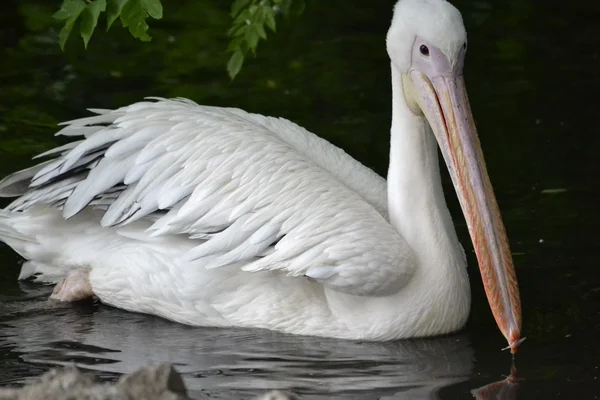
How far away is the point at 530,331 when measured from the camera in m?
5.04

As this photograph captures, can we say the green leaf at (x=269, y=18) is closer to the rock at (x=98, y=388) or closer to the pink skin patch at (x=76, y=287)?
the pink skin patch at (x=76, y=287)

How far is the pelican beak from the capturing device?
464 cm

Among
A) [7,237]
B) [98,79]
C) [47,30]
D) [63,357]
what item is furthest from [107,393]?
[47,30]

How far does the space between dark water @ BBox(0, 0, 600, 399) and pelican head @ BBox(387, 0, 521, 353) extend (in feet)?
1.06

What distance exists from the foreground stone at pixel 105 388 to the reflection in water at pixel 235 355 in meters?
0.98

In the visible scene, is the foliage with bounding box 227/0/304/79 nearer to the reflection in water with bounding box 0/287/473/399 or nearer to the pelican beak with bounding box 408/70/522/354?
the pelican beak with bounding box 408/70/522/354

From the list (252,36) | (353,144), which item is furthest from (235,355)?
(353,144)

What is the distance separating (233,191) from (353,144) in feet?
7.03

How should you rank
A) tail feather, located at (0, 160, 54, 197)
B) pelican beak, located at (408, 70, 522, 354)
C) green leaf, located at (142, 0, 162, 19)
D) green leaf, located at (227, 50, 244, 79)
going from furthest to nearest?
1. green leaf, located at (227, 50, 244, 79)
2. tail feather, located at (0, 160, 54, 197)
3. green leaf, located at (142, 0, 162, 19)
4. pelican beak, located at (408, 70, 522, 354)

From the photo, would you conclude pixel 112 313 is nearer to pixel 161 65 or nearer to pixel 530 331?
pixel 530 331

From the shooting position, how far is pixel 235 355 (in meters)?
4.85

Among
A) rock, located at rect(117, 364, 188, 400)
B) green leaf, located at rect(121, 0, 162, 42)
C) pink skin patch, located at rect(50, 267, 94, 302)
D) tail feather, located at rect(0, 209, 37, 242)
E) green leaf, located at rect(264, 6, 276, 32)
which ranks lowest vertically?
rock, located at rect(117, 364, 188, 400)

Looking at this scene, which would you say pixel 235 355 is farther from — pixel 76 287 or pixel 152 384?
pixel 152 384

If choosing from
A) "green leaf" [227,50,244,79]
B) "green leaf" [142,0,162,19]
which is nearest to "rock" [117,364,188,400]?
"green leaf" [142,0,162,19]
